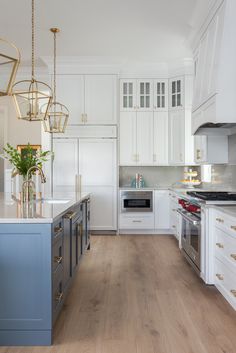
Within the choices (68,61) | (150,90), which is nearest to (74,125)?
(68,61)

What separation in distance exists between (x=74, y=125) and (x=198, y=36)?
2.64m

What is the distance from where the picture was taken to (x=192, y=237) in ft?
12.6

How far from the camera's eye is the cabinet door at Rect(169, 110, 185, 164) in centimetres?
584

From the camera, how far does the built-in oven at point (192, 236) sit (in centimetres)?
357

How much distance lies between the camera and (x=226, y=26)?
303 cm

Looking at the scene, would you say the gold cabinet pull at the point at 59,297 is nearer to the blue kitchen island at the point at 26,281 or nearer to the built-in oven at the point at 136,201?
the blue kitchen island at the point at 26,281

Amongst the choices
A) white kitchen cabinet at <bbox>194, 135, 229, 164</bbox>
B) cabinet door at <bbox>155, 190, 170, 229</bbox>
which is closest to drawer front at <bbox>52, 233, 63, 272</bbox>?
white kitchen cabinet at <bbox>194, 135, 229, 164</bbox>

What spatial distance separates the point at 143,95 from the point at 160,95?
0.30m

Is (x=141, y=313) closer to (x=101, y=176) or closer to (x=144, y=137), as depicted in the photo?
(x=101, y=176)

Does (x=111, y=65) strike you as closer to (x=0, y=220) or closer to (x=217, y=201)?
(x=217, y=201)

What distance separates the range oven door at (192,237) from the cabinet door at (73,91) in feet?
8.90

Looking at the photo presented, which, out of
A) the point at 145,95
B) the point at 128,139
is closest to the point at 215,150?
the point at 128,139

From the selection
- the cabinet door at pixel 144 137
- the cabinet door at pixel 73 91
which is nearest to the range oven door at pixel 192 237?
the cabinet door at pixel 144 137

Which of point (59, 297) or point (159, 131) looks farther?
point (159, 131)
